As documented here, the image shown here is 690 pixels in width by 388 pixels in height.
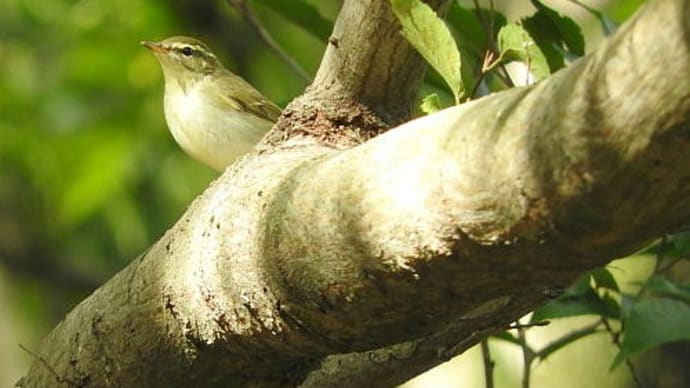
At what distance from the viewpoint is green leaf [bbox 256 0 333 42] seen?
280cm

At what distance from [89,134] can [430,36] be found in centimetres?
331

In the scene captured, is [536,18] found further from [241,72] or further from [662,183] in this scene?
[241,72]

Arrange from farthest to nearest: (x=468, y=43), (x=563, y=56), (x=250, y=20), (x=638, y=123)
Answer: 1. (x=250, y=20)
2. (x=468, y=43)
3. (x=563, y=56)
4. (x=638, y=123)

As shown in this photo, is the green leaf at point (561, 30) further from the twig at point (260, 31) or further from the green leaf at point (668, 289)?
the twig at point (260, 31)

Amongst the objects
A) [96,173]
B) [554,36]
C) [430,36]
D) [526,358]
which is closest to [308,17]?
[554,36]

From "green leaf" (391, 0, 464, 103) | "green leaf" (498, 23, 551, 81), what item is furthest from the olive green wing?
"green leaf" (391, 0, 464, 103)

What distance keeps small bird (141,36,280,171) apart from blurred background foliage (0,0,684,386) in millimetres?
592

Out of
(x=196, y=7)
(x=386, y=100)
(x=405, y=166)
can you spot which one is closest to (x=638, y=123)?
(x=405, y=166)

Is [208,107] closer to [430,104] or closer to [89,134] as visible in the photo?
[89,134]

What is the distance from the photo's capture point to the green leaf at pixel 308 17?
9.20ft

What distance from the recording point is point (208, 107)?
4008mm

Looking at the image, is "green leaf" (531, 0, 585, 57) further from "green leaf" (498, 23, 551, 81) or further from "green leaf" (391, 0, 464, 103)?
"green leaf" (391, 0, 464, 103)

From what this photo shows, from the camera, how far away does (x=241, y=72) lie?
615cm

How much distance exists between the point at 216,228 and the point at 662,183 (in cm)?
80
